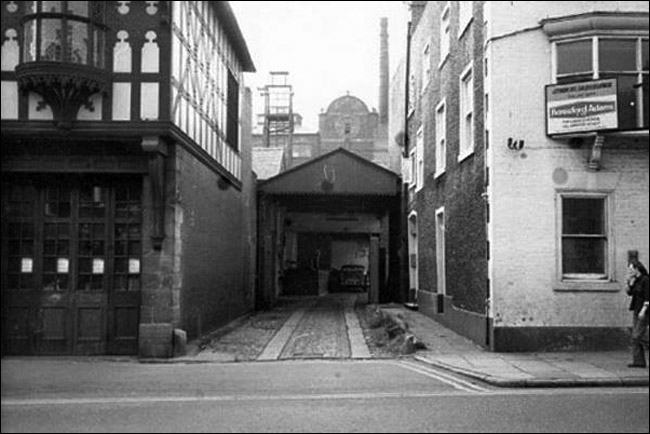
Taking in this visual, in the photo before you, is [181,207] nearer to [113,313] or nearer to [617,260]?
[113,313]

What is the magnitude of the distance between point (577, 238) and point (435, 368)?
3.59 meters

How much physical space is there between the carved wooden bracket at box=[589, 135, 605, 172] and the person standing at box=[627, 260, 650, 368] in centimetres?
204

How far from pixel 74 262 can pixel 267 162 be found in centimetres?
2504

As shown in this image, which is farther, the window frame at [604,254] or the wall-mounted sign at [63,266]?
the wall-mounted sign at [63,266]

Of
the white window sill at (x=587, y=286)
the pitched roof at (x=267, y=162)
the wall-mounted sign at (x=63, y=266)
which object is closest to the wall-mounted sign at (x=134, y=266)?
the wall-mounted sign at (x=63, y=266)

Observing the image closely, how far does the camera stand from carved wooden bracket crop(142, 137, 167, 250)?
12.5 meters

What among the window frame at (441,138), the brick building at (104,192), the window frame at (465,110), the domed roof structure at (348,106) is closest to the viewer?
the brick building at (104,192)

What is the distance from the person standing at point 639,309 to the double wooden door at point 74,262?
8.19 meters

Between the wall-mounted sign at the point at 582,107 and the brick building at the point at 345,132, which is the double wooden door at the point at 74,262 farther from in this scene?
the brick building at the point at 345,132

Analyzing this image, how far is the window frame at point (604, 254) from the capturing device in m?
12.6

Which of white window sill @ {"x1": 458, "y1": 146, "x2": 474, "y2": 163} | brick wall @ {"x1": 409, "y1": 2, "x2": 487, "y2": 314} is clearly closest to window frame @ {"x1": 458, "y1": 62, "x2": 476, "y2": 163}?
white window sill @ {"x1": 458, "y1": 146, "x2": 474, "y2": 163}

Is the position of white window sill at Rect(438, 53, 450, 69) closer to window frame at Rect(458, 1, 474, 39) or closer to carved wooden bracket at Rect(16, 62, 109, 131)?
window frame at Rect(458, 1, 474, 39)

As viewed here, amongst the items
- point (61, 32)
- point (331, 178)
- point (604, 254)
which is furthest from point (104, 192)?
point (331, 178)

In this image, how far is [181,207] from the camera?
13633mm
